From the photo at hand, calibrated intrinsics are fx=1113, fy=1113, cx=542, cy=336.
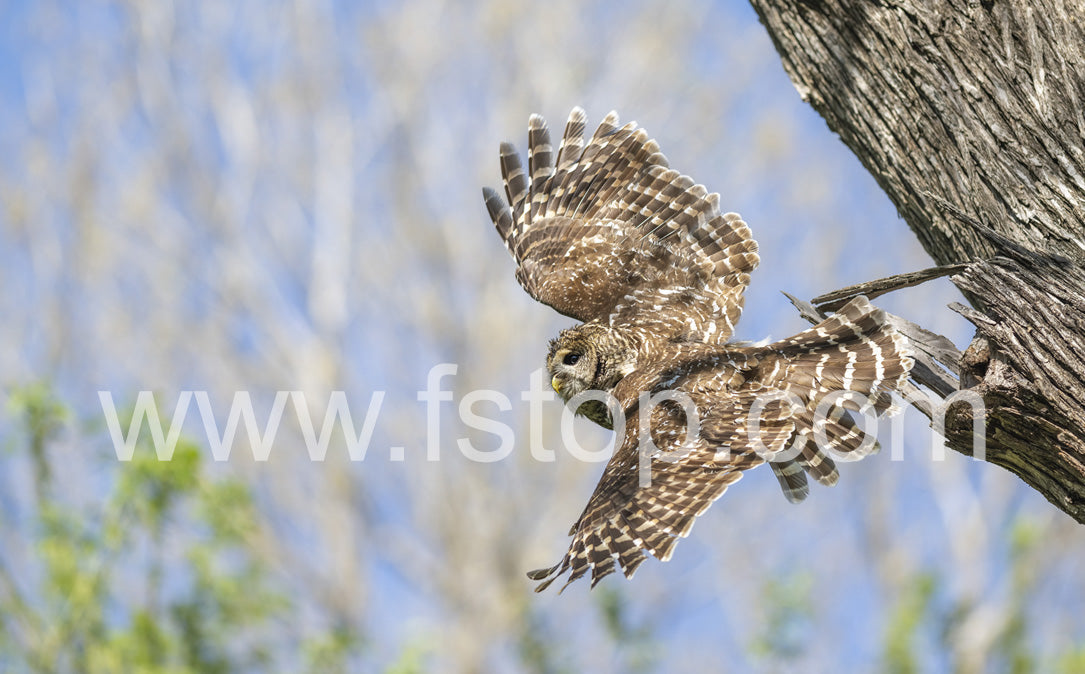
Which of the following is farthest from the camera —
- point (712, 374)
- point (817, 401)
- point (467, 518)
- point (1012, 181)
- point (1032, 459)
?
point (467, 518)

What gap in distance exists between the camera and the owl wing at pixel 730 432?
11.8 feet

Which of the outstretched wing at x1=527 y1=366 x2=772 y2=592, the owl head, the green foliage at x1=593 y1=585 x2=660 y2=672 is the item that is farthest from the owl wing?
the green foliage at x1=593 y1=585 x2=660 y2=672

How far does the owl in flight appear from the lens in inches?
146

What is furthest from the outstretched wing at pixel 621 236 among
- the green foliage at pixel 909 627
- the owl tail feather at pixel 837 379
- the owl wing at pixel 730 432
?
the green foliage at pixel 909 627

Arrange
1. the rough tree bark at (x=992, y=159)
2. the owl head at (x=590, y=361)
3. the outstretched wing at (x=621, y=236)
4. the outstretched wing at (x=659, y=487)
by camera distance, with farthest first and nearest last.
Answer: the outstretched wing at (x=621, y=236), the owl head at (x=590, y=361), the outstretched wing at (x=659, y=487), the rough tree bark at (x=992, y=159)

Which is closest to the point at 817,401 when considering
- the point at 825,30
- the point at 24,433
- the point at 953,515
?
the point at 825,30

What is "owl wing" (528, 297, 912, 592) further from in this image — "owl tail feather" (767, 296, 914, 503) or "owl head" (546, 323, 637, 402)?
"owl head" (546, 323, 637, 402)

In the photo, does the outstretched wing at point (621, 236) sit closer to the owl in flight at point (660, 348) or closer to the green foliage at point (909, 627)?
the owl in flight at point (660, 348)

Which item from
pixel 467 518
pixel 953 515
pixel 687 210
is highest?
pixel 687 210

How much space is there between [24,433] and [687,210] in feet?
9.94

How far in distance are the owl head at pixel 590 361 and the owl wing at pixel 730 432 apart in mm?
389

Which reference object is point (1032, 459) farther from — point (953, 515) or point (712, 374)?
point (953, 515)

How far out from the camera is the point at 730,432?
3877 millimetres

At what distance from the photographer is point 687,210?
475cm
